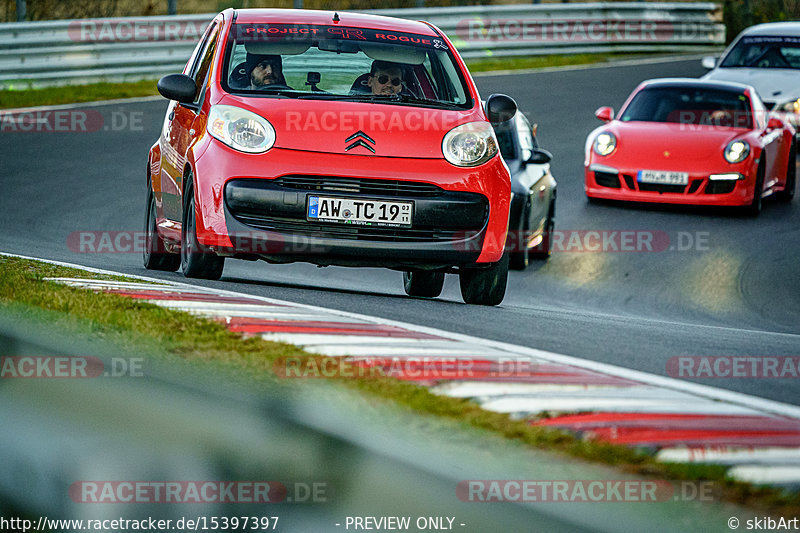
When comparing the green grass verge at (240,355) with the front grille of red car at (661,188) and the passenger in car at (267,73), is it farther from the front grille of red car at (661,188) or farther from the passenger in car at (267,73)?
the front grille of red car at (661,188)

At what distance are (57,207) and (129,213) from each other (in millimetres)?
711

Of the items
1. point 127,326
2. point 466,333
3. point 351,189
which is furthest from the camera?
point 351,189

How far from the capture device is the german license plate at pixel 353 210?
7305 mm

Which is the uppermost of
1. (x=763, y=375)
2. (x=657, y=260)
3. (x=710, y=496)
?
(x=710, y=496)

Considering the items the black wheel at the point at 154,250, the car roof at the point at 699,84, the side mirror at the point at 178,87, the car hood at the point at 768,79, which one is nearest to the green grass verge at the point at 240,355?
the side mirror at the point at 178,87

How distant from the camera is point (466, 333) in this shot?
6.09 m

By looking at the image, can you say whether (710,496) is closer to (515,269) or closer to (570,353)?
(570,353)

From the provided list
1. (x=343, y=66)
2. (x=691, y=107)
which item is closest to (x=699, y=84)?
(x=691, y=107)

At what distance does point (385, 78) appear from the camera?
830cm

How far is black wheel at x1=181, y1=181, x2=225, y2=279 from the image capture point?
7.63 m

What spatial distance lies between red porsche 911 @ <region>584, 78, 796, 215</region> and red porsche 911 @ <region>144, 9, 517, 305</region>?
6126 mm

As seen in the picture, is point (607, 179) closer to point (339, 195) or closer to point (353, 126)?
point (353, 126)

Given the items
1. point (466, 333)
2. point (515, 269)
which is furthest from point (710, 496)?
point (515, 269)

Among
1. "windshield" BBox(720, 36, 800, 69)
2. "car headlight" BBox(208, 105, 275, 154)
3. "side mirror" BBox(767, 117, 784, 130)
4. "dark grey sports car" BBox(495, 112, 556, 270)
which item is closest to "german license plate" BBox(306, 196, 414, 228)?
"car headlight" BBox(208, 105, 275, 154)
